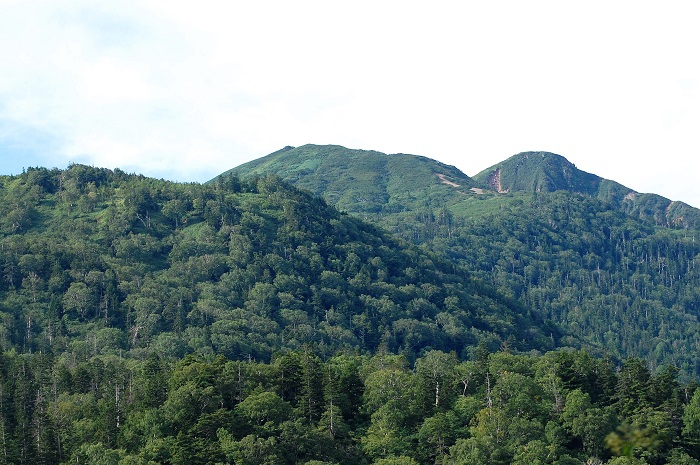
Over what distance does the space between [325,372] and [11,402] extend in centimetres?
4789

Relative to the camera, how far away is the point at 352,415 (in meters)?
123

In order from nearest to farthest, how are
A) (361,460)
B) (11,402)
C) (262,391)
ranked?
(361,460), (262,391), (11,402)

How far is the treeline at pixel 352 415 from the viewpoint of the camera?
108 meters

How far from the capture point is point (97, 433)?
371ft

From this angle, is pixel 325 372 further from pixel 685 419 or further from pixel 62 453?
pixel 685 419

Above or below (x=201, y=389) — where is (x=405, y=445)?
below

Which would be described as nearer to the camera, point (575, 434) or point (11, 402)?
point (575, 434)

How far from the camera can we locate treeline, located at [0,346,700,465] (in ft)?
353

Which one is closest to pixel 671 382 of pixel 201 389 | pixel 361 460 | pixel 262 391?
pixel 361 460

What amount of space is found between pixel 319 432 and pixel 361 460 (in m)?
6.60

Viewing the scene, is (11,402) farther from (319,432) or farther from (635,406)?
(635,406)

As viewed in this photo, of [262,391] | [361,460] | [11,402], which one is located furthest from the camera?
[11,402]

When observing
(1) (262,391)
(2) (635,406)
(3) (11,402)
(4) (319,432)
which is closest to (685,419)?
(2) (635,406)

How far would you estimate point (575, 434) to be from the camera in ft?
371
